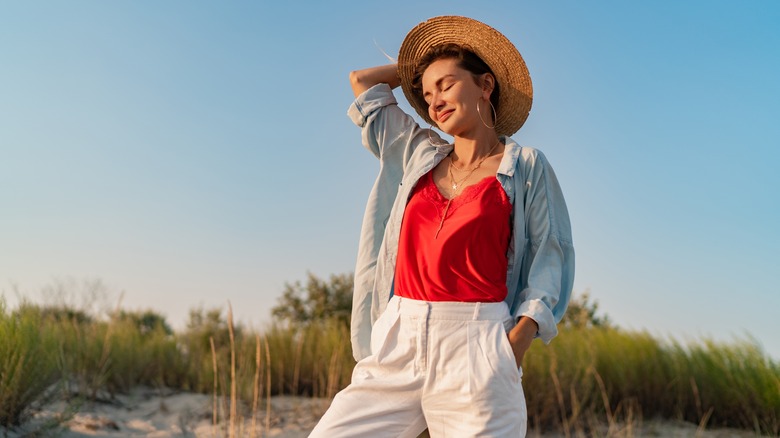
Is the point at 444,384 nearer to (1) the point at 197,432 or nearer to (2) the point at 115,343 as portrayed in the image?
(1) the point at 197,432

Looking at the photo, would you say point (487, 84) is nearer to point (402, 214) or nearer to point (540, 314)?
point (402, 214)

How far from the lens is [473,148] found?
247 centimetres

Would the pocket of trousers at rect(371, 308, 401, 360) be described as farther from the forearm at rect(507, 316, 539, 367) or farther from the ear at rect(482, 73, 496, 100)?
the ear at rect(482, 73, 496, 100)

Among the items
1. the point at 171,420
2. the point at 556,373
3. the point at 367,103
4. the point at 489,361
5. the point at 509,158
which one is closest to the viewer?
the point at 489,361

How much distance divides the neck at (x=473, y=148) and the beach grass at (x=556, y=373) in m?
3.90

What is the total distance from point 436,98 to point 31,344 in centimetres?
426

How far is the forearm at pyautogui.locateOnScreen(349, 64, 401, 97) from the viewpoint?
273 centimetres

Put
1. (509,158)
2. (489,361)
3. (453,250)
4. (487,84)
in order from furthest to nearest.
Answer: (487,84) → (509,158) → (453,250) → (489,361)

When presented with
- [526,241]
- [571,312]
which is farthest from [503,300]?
[571,312]

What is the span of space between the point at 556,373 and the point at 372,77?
4.59m

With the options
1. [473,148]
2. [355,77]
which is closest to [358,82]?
[355,77]

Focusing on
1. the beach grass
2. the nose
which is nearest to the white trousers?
the nose

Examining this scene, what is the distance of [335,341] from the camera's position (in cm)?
653

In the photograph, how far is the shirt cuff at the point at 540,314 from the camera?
6.77 ft
